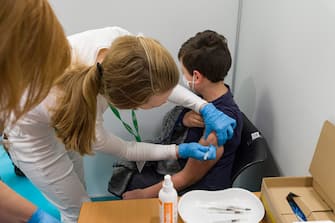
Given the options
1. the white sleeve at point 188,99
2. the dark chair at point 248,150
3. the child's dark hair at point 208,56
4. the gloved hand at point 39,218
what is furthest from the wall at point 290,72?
the gloved hand at point 39,218

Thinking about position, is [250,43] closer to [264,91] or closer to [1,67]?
[264,91]

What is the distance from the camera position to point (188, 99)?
60.0 inches

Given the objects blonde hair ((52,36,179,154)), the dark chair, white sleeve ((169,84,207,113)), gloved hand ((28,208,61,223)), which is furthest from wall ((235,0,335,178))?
gloved hand ((28,208,61,223))

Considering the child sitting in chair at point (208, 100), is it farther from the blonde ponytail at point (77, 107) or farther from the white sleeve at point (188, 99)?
the blonde ponytail at point (77, 107)

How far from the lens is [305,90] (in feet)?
3.92

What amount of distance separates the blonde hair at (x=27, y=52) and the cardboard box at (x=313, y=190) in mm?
662

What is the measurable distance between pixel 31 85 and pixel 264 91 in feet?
3.85

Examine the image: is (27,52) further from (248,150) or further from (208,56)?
(248,150)

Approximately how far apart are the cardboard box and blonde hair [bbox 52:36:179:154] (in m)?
0.46

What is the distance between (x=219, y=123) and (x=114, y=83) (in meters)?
0.45

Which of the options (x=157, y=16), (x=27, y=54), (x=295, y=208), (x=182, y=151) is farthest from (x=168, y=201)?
(x=157, y=16)

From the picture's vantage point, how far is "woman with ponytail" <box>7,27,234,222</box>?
1120 millimetres

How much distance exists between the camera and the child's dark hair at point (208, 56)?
1451 mm

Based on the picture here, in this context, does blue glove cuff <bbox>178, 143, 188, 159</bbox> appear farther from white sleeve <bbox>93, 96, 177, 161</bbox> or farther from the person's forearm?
the person's forearm
